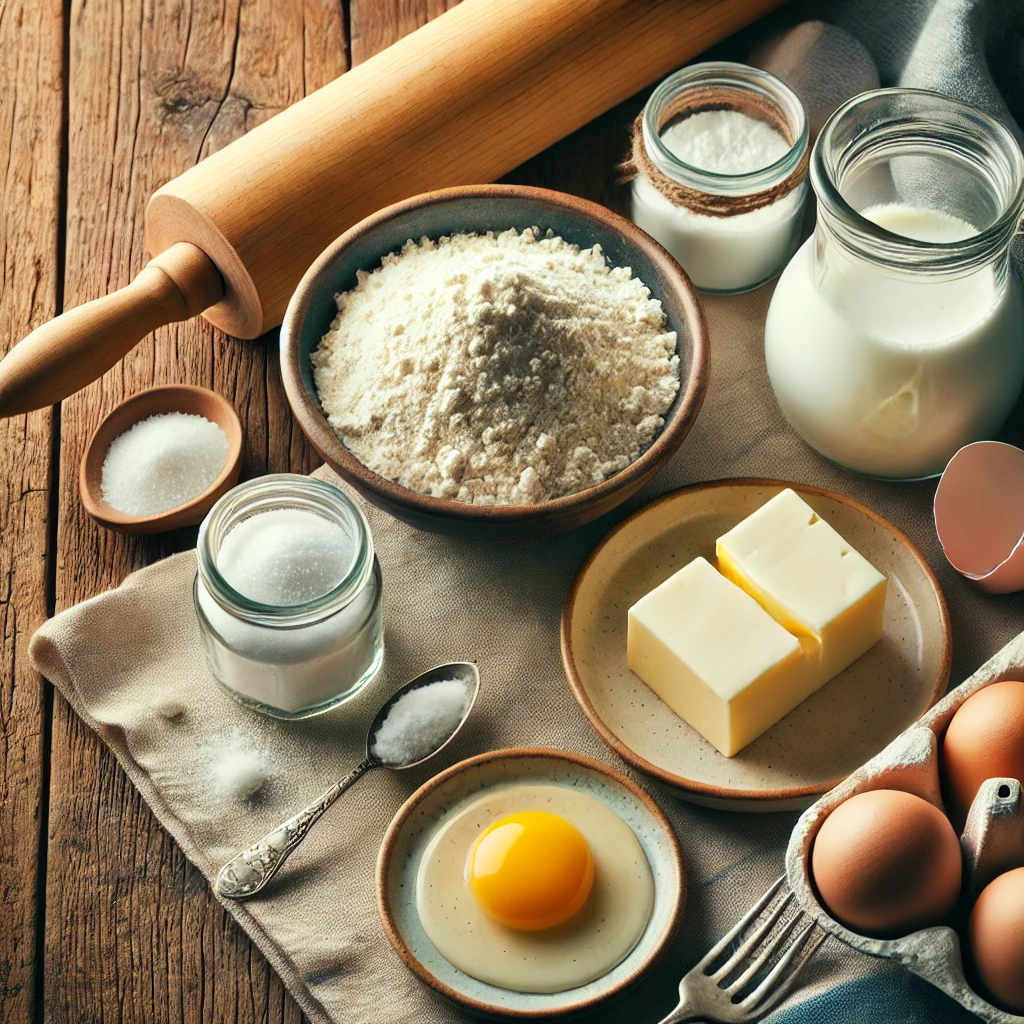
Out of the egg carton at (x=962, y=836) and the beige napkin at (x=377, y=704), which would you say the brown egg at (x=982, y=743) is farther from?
the beige napkin at (x=377, y=704)

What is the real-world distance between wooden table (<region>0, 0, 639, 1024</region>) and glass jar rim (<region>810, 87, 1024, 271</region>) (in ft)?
1.48

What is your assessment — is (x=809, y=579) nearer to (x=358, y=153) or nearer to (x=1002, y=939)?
(x=1002, y=939)

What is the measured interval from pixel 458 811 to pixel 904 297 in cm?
67

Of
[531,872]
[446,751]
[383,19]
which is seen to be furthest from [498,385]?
[383,19]

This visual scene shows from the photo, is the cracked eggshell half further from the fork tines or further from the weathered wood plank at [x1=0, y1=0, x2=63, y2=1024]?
the weathered wood plank at [x1=0, y1=0, x2=63, y2=1024]

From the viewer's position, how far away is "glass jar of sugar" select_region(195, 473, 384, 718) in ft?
3.74

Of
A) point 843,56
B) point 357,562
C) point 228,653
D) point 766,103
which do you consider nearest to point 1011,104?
point 843,56

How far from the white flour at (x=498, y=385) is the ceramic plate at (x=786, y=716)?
121 mm

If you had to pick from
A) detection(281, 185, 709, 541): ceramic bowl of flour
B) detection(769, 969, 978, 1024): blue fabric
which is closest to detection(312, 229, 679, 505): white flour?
detection(281, 185, 709, 541): ceramic bowl of flour

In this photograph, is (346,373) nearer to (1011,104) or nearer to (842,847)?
(842,847)

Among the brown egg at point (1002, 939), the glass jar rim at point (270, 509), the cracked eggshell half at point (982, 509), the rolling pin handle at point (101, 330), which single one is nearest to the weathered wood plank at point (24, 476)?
the rolling pin handle at point (101, 330)

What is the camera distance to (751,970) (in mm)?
1047

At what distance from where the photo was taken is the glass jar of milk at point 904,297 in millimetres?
1219

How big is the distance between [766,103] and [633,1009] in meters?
1.05
